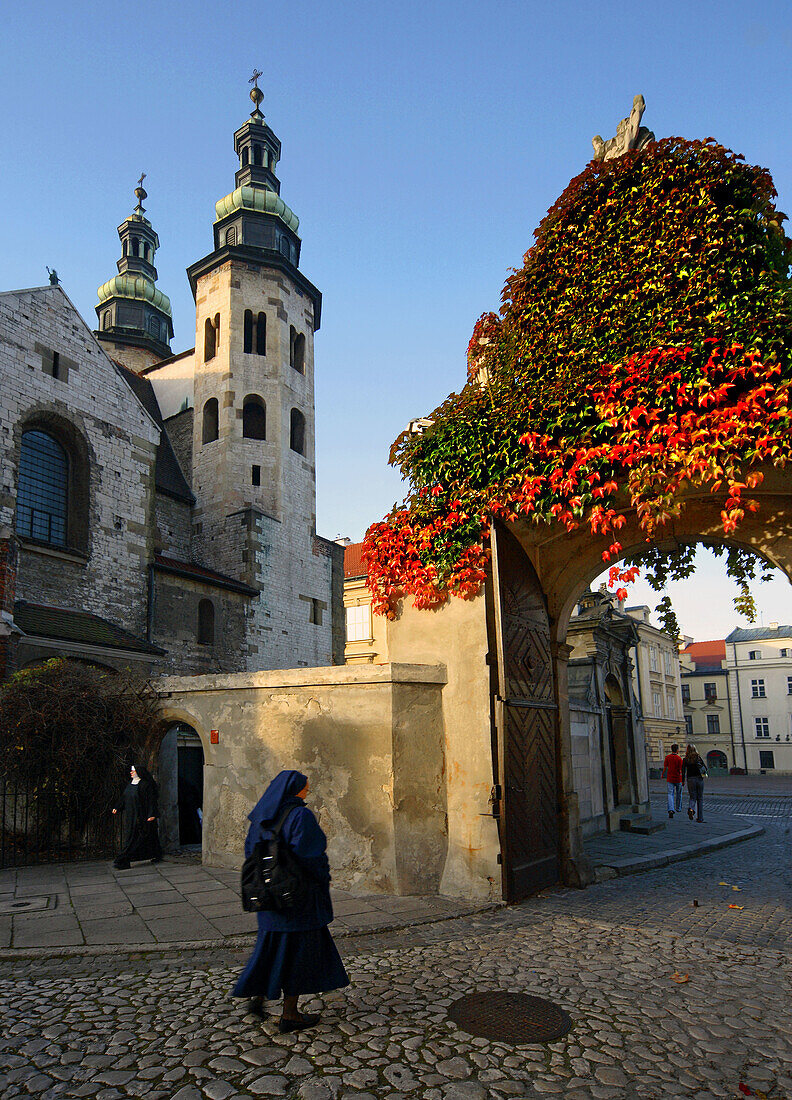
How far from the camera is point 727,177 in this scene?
771cm

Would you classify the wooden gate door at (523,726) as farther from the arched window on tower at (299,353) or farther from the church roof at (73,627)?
the arched window on tower at (299,353)

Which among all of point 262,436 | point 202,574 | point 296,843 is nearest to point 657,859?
point 296,843

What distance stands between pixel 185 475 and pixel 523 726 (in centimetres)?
2273

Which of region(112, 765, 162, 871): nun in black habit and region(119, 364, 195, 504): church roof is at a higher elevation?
region(119, 364, 195, 504): church roof

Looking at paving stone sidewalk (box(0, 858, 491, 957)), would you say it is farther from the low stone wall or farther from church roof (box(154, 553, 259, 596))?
church roof (box(154, 553, 259, 596))

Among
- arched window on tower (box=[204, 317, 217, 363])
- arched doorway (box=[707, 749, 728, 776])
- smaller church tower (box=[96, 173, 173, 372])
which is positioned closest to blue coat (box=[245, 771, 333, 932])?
arched window on tower (box=[204, 317, 217, 363])

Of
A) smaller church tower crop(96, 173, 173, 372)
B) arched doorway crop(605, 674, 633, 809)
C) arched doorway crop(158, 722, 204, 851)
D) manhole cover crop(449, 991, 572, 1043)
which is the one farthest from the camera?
smaller church tower crop(96, 173, 173, 372)

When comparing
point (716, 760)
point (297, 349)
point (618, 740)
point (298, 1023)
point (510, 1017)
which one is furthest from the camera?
point (716, 760)

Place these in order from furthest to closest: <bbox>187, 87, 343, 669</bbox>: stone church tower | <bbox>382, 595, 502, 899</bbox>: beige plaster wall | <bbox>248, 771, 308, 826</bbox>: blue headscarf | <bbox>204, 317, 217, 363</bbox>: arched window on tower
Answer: <bbox>204, 317, 217, 363</bbox>: arched window on tower
<bbox>187, 87, 343, 669</bbox>: stone church tower
<bbox>382, 595, 502, 899</bbox>: beige plaster wall
<bbox>248, 771, 308, 826</bbox>: blue headscarf

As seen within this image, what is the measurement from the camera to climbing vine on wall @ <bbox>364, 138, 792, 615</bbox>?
22.4 feet

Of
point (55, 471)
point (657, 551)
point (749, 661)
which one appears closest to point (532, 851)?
point (657, 551)

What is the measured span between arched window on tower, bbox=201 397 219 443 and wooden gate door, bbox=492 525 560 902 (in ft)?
67.7

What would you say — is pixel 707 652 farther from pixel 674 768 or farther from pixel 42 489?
pixel 42 489

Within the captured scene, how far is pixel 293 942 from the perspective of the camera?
436 centimetres
